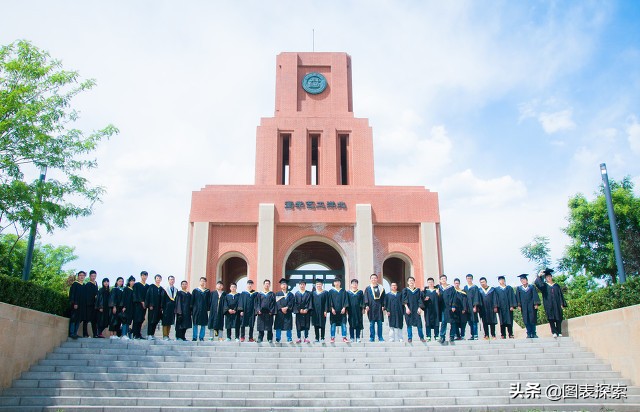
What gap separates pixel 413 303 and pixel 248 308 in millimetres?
3252

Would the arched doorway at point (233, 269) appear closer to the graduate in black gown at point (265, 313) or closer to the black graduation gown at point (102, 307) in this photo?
the black graduation gown at point (102, 307)

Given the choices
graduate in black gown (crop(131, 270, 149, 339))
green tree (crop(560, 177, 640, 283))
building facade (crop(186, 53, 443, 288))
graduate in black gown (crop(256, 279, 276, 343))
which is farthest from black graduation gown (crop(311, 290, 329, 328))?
green tree (crop(560, 177, 640, 283))

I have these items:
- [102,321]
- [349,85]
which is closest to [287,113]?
[349,85]

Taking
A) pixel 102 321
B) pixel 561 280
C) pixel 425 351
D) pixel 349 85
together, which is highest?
pixel 349 85

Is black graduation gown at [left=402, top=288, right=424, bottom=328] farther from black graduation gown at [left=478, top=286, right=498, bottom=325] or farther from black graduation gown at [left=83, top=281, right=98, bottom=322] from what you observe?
black graduation gown at [left=83, top=281, right=98, bottom=322]

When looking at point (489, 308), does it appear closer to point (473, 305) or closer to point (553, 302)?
point (473, 305)

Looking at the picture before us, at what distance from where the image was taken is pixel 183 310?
10250 mm

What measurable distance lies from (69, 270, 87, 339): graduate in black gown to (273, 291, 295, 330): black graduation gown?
3644 mm

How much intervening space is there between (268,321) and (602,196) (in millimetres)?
18531

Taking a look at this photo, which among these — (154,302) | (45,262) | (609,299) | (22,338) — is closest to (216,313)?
(154,302)

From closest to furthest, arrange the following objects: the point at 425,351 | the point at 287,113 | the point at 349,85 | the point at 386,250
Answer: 1. the point at 425,351
2. the point at 386,250
3. the point at 287,113
4. the point at 349,85

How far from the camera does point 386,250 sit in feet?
58.7

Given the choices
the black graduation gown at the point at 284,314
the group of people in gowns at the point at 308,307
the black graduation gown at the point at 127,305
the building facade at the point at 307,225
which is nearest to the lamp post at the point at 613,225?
the group of people in gowns at the point at 308,307

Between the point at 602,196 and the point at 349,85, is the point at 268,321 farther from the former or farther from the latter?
the point at 602,196
